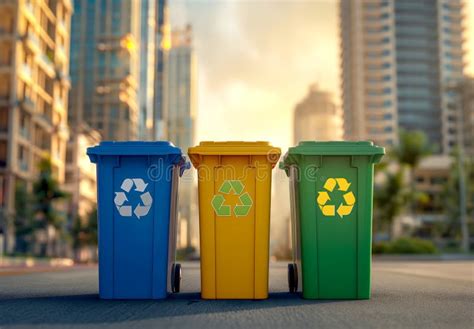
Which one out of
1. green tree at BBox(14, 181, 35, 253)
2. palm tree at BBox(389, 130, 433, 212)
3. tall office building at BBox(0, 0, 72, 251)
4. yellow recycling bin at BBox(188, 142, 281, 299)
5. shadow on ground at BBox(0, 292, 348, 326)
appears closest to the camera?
shadow on ground at BBox(0, 292, 348, 326)

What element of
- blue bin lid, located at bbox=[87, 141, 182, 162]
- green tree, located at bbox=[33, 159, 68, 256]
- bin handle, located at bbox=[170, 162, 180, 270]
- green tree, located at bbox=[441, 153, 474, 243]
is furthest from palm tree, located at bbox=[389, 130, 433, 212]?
blue bin lid, located at bbox=[87, 141, 182, 162]

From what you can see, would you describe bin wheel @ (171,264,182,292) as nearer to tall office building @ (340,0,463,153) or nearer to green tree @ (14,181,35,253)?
green tree @ (14,181,35,253)

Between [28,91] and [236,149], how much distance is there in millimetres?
51063

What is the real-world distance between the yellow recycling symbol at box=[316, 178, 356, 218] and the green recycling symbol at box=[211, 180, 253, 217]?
2.21ft

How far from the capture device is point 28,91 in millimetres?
54438

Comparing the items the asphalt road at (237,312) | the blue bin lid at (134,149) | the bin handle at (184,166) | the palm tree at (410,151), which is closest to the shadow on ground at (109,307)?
the asphalt road at (237,312)

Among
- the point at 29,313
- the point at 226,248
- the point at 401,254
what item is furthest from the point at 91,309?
the point at 401,254

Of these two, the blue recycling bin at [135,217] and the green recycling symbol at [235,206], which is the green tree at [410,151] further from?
the blue recycling bin at [135,217]

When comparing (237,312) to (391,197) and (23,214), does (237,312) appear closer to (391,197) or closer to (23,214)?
(23,214)

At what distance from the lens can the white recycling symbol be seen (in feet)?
20.9

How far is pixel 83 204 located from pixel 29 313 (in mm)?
75103

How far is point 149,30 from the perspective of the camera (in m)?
119

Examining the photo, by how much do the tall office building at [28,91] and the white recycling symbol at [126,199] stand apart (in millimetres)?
39944

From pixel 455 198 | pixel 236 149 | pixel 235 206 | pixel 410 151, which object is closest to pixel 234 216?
pixel 235 206
